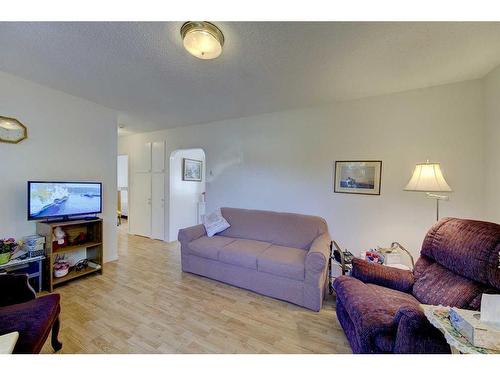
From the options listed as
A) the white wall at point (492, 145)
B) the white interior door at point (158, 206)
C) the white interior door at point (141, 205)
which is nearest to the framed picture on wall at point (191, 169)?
the white interior door at point (158, 206)

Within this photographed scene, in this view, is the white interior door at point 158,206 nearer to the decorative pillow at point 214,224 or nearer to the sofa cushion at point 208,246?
the decorative pillow at point 214,224

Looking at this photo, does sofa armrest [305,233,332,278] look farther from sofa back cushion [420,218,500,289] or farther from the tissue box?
the tissue box

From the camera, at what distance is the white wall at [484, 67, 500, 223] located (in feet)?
5.70

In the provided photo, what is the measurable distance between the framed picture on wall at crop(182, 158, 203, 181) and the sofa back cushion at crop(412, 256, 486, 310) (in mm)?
4099

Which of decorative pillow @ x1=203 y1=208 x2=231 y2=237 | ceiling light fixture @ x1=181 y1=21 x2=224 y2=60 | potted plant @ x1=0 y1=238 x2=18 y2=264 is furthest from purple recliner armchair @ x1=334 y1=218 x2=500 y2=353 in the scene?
potted plant @ x1=0 y1=238 x2=18 y2=264

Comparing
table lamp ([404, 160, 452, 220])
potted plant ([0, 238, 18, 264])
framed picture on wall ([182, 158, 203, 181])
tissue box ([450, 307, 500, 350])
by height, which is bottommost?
potted plant ([0, 238, 18, 264])

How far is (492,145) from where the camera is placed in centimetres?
181

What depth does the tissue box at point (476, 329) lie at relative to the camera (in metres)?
0.73

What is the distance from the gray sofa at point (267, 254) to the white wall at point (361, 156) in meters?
0.32

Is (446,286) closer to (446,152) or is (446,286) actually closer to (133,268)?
(446,152)

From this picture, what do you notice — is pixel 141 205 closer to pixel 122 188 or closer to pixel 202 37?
pixel 122 188

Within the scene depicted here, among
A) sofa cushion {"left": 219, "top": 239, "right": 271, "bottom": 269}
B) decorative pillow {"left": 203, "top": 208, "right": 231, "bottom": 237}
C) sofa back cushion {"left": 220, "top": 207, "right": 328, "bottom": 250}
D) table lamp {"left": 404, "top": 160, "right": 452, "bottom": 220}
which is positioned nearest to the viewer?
table lamp {"left": 404, "top": 160, "right": 452, "bottom": 220}
